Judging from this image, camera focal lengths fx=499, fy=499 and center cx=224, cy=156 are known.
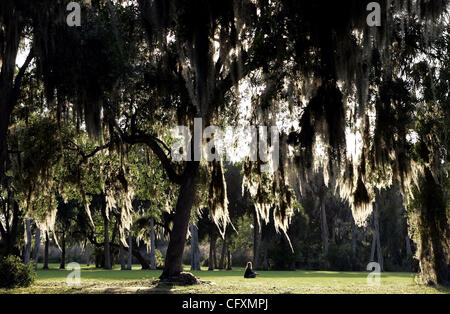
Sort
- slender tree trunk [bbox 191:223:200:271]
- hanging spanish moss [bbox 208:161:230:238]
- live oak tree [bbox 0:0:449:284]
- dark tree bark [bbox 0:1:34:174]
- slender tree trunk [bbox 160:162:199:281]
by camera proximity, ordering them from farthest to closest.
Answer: slender tree trunk [bbox 191:223:200:271] → slender tree trunk [bbox 160:162:199:281] → hanging spanish moss [bbox 208:161:230:238] → live oak tree [bbox 0:0:449:284] → dark tree bark [bbox 0:1:34:174]

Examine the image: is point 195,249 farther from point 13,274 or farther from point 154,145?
point 13,274

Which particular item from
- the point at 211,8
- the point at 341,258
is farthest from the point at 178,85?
the point at 341,258

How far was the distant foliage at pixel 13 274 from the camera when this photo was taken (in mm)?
14719

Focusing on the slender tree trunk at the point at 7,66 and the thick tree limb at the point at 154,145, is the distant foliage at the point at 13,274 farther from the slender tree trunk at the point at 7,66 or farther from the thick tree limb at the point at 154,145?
the thick tree limb at the point at 154,145

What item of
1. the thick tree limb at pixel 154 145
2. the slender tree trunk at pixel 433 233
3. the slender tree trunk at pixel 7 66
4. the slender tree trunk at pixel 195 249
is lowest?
the slender tree trunk at pixel 195 249

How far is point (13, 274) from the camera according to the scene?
1488 centimetres

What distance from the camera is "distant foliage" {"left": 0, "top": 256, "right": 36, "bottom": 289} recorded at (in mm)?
14719

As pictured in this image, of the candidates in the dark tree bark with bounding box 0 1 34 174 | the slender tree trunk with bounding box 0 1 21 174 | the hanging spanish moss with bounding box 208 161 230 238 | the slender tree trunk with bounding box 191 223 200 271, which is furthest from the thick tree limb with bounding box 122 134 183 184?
the slender tree trunk with bounding box 191 223 200 271

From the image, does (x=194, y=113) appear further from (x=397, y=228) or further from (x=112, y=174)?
(x=397, y=228)

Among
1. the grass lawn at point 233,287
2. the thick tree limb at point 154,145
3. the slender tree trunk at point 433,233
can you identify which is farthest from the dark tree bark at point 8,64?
the slender tree trunk at point 433,233

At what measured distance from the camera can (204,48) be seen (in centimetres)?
1131

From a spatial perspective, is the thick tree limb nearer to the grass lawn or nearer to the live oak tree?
the live oak tree

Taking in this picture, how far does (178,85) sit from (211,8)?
350cm

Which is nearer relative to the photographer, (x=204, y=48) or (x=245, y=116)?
(x=204, y=48)
